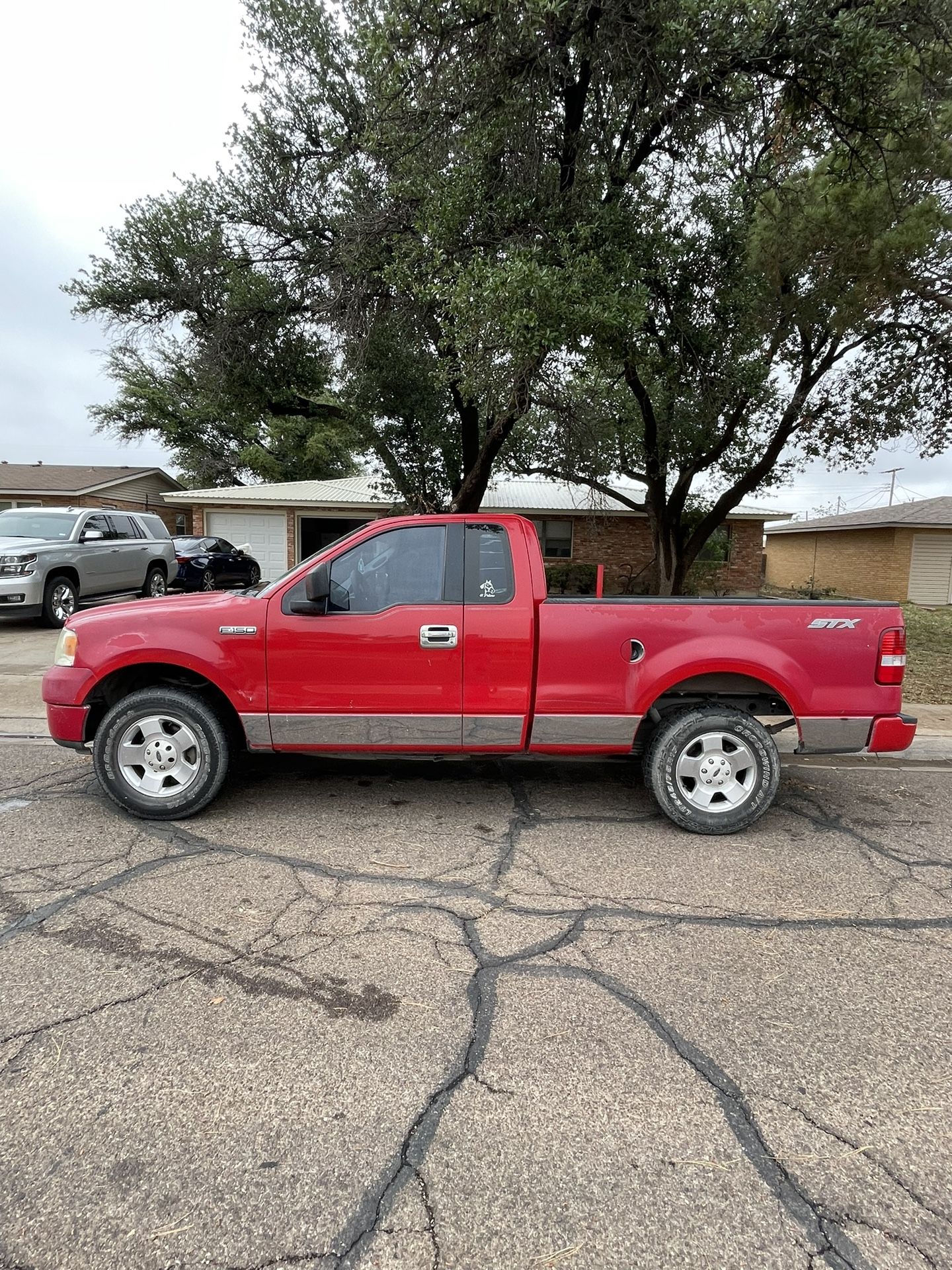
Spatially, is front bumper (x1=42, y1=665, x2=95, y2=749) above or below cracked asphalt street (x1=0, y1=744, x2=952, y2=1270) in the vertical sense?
above

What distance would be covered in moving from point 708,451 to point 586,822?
1114 centimetres

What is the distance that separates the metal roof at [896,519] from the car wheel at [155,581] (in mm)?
22530

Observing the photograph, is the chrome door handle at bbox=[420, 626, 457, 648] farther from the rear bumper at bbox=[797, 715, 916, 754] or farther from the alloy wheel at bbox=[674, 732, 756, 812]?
the rear bumper at bbox=[797, 715, 916, 754]

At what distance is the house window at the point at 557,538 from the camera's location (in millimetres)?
21609

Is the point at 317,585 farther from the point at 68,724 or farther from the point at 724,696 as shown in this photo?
the point at 724,696

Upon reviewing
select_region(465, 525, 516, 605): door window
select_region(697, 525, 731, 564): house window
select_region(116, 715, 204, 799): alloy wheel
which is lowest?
select_region(116, 715, 204, 799): alloy wheel

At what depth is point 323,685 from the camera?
14.3 ft

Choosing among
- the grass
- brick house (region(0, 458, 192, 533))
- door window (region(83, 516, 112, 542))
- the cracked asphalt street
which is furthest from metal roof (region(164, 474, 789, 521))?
the cracked asphalt street

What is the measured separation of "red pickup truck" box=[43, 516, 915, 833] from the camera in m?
4.32

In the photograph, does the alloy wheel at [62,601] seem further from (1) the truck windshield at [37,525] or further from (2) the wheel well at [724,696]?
(2) the wheel well at [724,696]

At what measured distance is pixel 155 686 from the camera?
4512 millimetres

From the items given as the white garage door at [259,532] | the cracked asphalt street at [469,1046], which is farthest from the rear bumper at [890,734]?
the white garage door at [259,532]

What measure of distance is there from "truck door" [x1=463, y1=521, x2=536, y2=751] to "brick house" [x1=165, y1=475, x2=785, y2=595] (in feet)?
53.0

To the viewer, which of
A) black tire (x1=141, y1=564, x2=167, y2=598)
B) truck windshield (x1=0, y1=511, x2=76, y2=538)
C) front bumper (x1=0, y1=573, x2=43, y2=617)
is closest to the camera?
front bumper (x1=0, y1=573, x2=43, y2=617)
